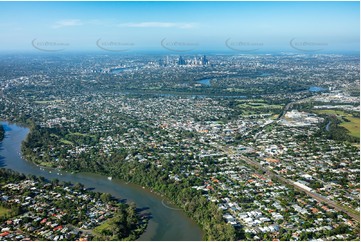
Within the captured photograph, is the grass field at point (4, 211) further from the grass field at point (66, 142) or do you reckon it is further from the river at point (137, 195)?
the grass field at point (66, 142)

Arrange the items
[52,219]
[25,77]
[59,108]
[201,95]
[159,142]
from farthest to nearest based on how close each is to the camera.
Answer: [25,77]
[201,95]
[59,108]
[159,142]
[52,219]

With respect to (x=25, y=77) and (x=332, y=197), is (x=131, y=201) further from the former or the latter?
(x=25, y=77)

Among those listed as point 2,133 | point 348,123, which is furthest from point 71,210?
point 348,123

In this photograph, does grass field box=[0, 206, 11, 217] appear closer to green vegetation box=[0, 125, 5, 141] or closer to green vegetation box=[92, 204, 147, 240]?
green vegetation box=[92, 204, 147, 240]

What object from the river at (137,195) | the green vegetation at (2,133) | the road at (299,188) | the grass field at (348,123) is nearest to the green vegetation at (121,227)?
the river at (137,195)

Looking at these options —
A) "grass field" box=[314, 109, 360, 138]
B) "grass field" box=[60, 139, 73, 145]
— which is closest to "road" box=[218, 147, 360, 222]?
"grass field" box=[314, 109, 360, 138]

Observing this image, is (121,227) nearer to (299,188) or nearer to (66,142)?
(299,188)

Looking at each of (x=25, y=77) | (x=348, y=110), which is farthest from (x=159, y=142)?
(x=25, y=77)
